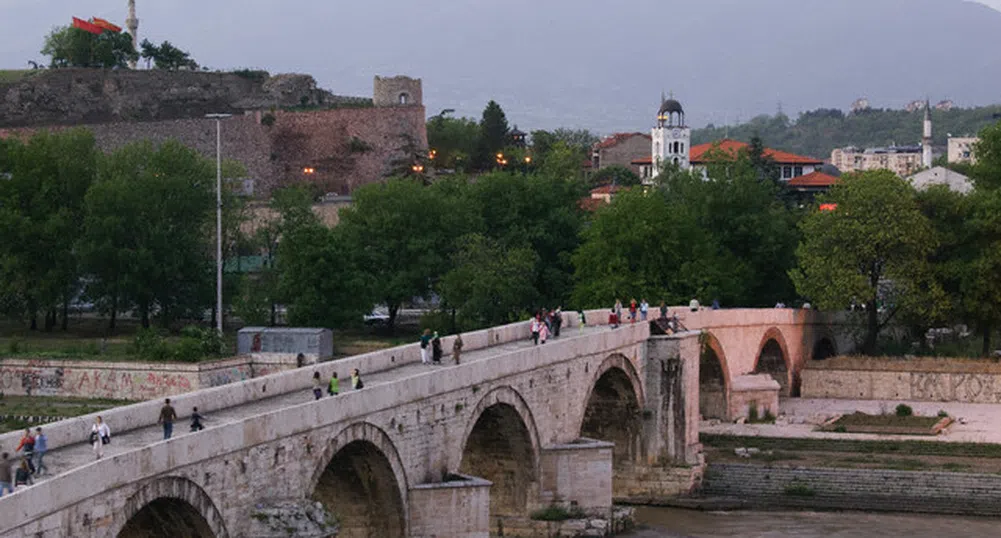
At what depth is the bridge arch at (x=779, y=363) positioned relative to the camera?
58344 mm

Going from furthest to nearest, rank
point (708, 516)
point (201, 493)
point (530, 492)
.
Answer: point (708, 516), point (530, 492), point (201, 493)

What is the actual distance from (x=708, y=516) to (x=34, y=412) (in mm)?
15977

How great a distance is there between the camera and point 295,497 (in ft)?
86.8

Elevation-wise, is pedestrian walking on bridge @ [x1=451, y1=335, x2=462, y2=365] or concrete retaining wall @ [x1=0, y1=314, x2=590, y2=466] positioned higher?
pedestrian walking on bridge @ [x1=451, y1=335, x2=462, y2=365]

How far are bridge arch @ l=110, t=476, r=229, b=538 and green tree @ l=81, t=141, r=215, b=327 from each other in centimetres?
3280

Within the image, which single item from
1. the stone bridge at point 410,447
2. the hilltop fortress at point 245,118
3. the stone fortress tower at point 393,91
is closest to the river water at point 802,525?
the stone bridge at point 410,447

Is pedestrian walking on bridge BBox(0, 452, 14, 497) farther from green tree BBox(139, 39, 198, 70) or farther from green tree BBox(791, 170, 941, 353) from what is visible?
green tree BBox(139, 39, 198, 70)

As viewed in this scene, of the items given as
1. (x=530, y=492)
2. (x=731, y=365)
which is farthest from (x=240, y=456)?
(x=731, y=365)

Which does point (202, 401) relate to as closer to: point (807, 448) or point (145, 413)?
point (145, 413)

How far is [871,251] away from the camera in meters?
59.1

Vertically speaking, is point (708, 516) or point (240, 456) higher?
point (240, 456)

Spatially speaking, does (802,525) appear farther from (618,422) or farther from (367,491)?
(367,491)

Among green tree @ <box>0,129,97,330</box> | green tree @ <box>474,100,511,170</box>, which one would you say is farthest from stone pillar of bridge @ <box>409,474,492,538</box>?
green tree @ <box>474,100,511,170</box>

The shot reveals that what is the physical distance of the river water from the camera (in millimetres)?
38562
